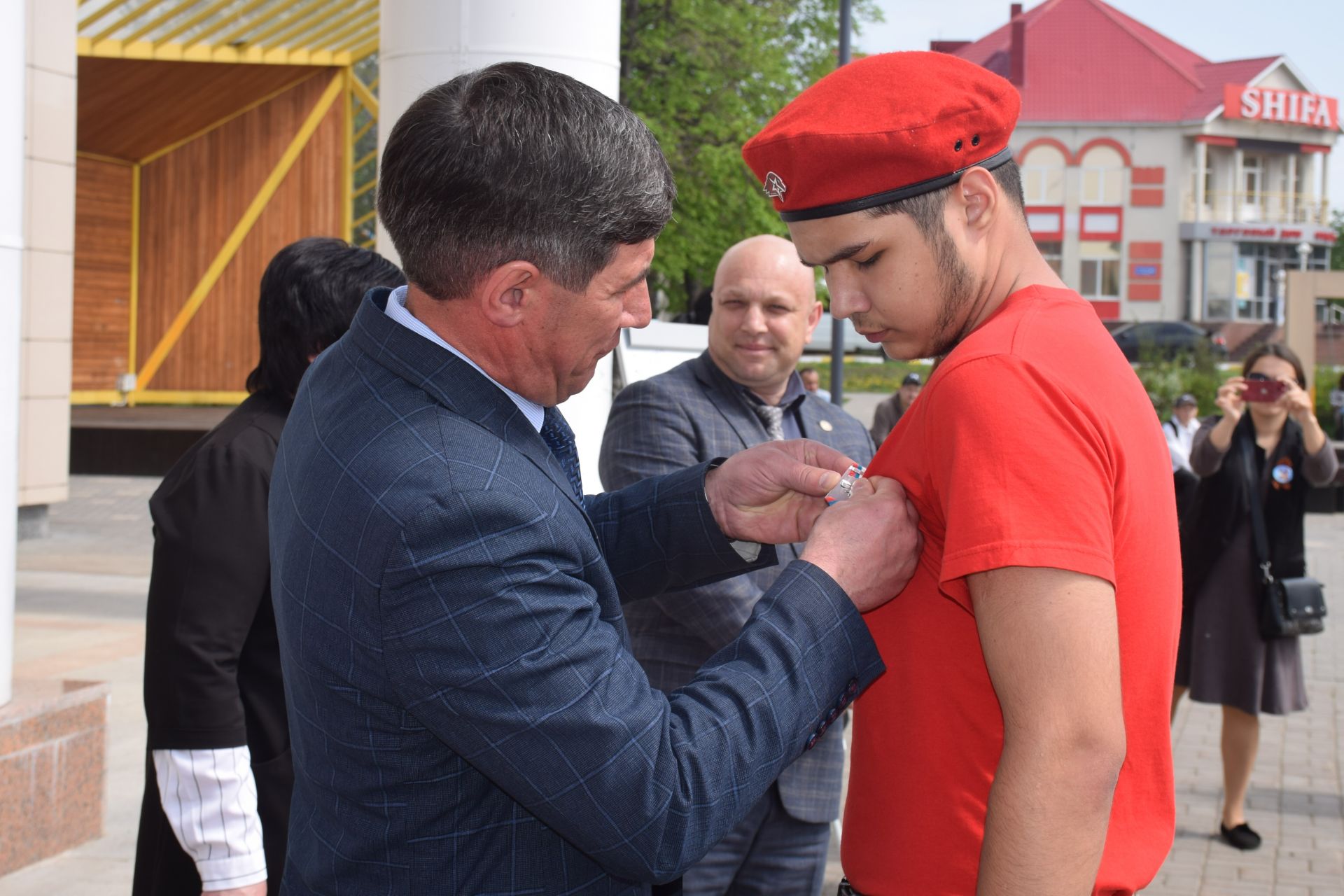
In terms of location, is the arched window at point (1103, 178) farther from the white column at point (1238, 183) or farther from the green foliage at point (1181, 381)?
the green foliage at point (1181, 381)

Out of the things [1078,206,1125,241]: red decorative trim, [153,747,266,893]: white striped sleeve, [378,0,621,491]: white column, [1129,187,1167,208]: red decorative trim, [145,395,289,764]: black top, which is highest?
[1129,187,1167,208]: red decorative trim

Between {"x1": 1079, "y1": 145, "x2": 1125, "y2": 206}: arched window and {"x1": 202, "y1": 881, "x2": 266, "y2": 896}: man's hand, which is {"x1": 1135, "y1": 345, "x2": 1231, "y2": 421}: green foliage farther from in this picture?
{"x1": 1079, "y1": 145, "x2": 1125, "y2": 206}: arched window

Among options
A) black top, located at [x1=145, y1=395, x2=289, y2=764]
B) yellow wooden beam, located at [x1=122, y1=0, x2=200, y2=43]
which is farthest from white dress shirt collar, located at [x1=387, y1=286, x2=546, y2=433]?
yellow wooden beam, located at [x1=122, y1=0, x2=200, y2=43]

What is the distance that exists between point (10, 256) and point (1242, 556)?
483cm

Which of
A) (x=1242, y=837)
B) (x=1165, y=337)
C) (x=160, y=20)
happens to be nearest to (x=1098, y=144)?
(x=1165, y=337)

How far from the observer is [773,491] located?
87.2 inches

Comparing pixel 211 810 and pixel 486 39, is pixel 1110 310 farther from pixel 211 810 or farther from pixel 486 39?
pixel 211 810

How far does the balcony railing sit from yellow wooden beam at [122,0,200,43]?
43.1 m

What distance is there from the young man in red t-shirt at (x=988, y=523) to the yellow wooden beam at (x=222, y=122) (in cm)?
2264

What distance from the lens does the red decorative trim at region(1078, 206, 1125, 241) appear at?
169 feet

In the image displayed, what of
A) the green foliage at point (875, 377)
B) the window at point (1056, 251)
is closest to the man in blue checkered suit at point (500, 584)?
the green foliage at point (875, 377)

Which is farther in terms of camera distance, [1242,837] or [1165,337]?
[1165,337]

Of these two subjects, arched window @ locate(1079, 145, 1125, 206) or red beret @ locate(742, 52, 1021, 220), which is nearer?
red beret @ locate(742, 52, 1021, 220)

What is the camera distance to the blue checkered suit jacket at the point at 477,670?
1512mm
